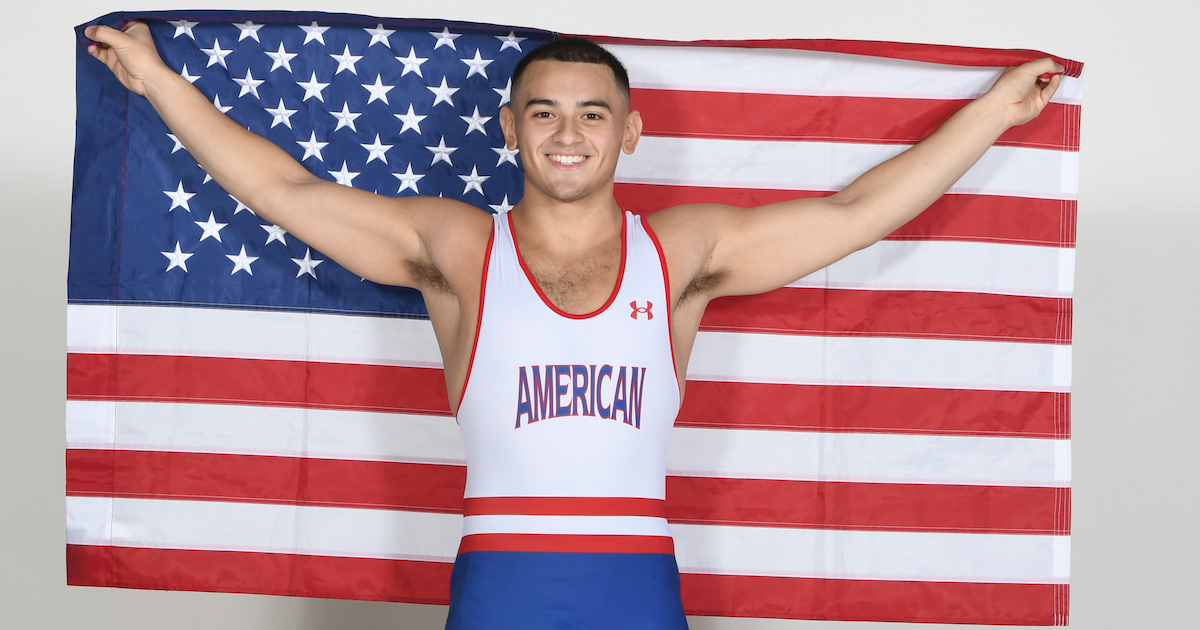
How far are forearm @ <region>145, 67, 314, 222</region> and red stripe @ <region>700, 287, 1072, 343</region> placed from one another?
125cm

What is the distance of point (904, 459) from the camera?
8.36 feet

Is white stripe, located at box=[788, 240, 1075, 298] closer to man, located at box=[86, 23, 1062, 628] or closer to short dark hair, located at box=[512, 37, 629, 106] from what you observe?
man, located at box=[86, 23, 1062, 628]

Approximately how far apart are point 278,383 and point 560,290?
1.04 metres

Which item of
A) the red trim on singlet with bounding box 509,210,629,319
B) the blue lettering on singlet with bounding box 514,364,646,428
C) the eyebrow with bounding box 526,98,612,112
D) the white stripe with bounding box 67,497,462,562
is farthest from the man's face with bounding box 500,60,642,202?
the white stripe with bounding box 67,497,462,562

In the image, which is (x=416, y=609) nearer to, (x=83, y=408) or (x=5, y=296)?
(x=83, y=408)

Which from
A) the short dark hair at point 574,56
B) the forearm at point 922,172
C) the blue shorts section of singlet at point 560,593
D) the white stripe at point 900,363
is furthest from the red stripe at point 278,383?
the forearm at point 922,172

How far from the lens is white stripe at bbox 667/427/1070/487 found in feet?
8.35

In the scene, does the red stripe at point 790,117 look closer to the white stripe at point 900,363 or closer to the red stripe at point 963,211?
the red stripe at point 963,211

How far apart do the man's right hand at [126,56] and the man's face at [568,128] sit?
3.29ft

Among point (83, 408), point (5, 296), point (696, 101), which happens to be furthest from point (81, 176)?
point (696, 101)

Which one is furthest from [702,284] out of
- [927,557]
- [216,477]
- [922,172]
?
[216,477]

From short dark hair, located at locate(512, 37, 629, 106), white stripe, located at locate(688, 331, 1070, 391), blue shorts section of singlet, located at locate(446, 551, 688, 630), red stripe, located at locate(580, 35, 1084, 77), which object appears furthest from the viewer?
white stripe, located at locate(688, 331, 1070, 391)

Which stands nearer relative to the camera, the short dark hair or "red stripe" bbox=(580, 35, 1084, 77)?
the short dark hair

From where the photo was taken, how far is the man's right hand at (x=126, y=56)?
2.23 meters
